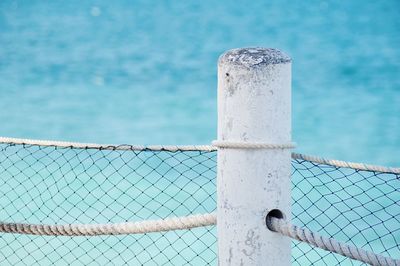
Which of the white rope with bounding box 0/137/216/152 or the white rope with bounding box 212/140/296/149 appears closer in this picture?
the white rope with bounding box 212/140/296/149

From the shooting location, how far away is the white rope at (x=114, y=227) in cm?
280

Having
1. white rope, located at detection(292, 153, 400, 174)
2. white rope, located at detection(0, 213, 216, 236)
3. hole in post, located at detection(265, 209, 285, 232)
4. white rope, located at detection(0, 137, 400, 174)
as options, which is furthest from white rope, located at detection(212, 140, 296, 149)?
white rope, located at detection(292, 153, 400, 174)

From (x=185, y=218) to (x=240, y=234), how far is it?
0.43 metres

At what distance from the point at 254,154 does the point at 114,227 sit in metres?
0.78

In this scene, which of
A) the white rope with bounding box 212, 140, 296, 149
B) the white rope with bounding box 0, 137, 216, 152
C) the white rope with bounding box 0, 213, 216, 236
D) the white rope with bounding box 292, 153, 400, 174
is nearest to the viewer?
the white rope with bounding box 212, 140, 296, 149

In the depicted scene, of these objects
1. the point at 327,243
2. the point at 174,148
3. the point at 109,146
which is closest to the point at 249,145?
the point at 327,243

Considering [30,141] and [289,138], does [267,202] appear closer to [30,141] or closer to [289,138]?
[289,138]

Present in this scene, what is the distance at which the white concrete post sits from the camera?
2.41 meters

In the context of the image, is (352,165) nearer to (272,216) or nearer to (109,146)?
(272,216)

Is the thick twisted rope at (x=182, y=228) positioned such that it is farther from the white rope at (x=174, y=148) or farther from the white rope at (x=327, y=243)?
the white rope at (x=174, y=148)

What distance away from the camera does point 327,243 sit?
245cm

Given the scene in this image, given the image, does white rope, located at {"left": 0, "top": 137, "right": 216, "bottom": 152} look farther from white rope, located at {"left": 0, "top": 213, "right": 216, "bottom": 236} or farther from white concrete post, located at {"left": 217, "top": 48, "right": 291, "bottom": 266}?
white concrete post, located at {"left": 217, "top": 48, "right": 291, "bottom": 266}

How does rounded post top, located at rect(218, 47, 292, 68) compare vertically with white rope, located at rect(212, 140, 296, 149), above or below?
above

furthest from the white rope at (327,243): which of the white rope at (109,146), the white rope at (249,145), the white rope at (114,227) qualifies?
the white rope at (109,146)
